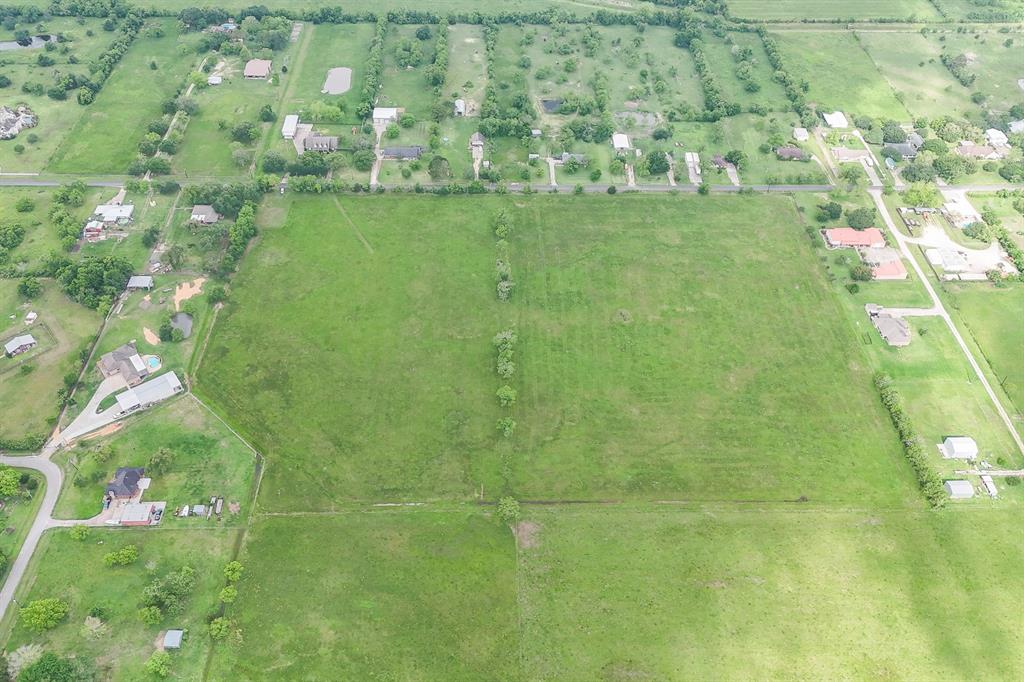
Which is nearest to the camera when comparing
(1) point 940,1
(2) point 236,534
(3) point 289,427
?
(2) point 236,534

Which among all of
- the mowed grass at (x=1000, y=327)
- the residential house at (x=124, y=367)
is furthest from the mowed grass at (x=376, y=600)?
the mowed grass at (x=1000, y=327)

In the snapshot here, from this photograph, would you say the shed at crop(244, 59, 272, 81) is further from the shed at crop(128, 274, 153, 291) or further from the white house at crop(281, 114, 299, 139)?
the shed at crop(128, 274, 153, 291)

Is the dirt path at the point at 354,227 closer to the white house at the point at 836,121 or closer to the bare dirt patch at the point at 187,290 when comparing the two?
the bare dirt patch at the point at 187,290

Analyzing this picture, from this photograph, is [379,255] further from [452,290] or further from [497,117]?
[497,117]

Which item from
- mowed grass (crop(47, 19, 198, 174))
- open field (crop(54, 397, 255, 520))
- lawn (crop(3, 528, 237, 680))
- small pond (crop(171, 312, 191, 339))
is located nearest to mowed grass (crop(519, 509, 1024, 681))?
lawn (crop(3, 528, 237, 680))

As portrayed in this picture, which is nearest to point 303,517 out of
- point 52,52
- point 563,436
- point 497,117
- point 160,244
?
point 563,436
